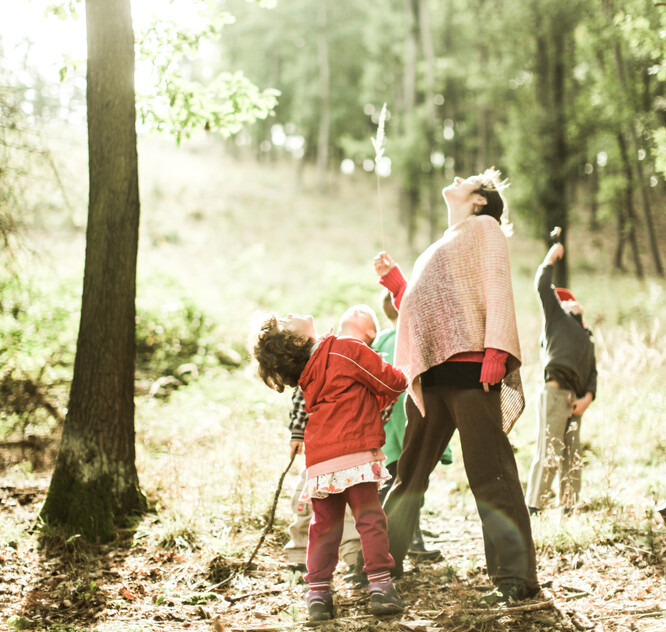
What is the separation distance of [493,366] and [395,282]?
1.05 metres

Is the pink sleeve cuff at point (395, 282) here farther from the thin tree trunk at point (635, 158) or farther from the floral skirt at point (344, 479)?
the thin tree trunk at point (635, 158)

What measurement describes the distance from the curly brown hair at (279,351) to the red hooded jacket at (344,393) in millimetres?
94

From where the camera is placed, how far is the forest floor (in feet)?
10.3

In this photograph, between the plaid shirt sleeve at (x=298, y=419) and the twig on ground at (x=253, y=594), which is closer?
the twig on ground at (x=253, y=594)

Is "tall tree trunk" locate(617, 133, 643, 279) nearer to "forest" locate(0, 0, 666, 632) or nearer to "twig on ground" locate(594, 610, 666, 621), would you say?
"forest" locate(0, 0, 666, 632)

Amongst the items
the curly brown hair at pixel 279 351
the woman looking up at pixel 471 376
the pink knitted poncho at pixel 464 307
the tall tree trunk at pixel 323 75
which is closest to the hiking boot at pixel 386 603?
the woman looking up at pixel 471 376

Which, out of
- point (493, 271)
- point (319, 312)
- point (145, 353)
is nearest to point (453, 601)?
point (493, 271)

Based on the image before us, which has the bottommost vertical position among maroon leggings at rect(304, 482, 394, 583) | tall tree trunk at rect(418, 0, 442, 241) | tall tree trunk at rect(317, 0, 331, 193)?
maroon leggings at rect(304, 482, 394, 583)

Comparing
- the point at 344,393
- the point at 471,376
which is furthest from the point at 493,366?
the point at 344,393

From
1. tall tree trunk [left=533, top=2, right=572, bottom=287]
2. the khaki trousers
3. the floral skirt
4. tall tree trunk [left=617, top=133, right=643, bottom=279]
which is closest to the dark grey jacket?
the khaki trousers

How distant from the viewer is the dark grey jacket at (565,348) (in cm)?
485

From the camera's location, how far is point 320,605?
326 centimetres

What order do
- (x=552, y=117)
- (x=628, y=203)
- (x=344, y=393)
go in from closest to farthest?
(x=344, y=393) → (x=552, y=117) → (x=628, y=203)

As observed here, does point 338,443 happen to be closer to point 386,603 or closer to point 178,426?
point 386,603
